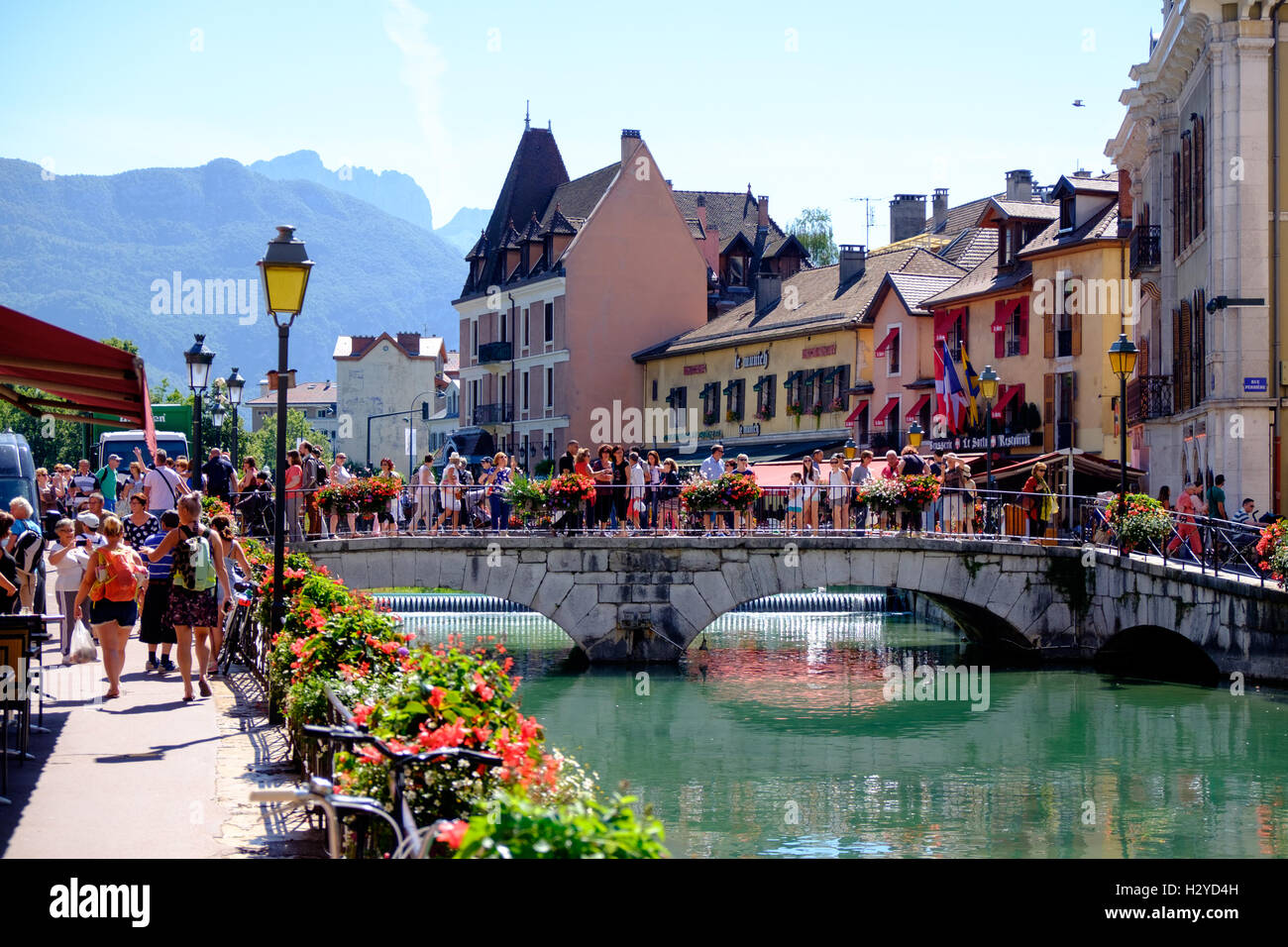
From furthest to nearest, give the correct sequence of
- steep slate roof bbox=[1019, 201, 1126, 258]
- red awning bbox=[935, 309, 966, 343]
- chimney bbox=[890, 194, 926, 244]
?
chimney bbox=[890, 194, 926, 244] → red awning bbox=[935, 309, 966, 343] → steep slate roof bbox=[1019, 201, 1126, 258]

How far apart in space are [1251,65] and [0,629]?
24321 mm

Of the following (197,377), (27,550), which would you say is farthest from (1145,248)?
(27,550)

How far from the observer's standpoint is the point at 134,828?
866 centimetres

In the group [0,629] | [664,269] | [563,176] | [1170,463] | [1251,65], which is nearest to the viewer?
[0,629]

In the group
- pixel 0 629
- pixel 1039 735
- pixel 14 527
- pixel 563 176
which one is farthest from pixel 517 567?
pixel 563 176

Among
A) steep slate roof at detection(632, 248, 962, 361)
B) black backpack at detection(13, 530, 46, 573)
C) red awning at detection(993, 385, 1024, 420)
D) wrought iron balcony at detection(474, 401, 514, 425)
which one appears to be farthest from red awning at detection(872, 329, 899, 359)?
black backpack at detection(13, 530, 46, 573)

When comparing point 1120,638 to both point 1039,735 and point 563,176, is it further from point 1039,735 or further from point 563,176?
point 563,176

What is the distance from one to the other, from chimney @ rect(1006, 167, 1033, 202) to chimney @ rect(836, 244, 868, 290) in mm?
7793

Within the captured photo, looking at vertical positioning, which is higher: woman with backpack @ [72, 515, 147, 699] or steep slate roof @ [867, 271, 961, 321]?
steep slate roof @ [867, 271, 961, 321]

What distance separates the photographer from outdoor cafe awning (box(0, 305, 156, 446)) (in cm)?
948

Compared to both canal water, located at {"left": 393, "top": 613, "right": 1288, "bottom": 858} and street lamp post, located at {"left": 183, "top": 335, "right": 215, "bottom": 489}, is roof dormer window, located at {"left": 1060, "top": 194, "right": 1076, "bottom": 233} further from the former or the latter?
street lamp post, located at {"left": 183, "top": 335, "right": 215, "bottom": 489}

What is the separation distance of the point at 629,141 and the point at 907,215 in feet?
42.1

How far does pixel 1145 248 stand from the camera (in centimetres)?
3562

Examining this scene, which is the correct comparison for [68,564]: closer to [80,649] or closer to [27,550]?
[27,550]
